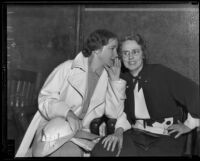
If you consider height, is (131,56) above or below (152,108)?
above

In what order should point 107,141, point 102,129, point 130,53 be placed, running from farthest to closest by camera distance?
point 102,129 < point 130,53 < point 107,141

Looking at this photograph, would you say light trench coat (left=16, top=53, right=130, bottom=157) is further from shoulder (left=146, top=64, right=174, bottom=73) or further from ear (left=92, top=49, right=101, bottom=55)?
shoulder (left=146, top=64, right=174, bottom=73)

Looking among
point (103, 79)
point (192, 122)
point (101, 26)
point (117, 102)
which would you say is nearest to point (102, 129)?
point (117, 102)

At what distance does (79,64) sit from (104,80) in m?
0.20

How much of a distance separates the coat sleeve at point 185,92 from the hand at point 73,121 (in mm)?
641

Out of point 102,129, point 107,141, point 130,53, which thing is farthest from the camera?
point 102,129

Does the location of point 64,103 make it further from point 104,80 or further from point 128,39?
point 128,39

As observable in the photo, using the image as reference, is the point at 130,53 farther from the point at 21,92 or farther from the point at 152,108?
the point at 21,92

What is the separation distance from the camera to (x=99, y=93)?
283 centimetres

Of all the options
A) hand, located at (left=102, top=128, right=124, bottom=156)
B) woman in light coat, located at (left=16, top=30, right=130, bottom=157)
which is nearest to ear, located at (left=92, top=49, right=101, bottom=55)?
woman in light coat, located at (left=16, top=30, right=130, bottom=157)

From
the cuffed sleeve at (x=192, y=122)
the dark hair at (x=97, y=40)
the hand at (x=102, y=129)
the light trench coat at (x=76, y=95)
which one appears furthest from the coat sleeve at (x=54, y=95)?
the cuffed sleeve at (x=192, y=122)

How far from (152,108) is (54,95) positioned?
656 millimetres

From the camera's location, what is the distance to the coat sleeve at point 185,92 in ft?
8.77

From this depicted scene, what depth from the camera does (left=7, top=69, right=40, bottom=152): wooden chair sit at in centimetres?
288
